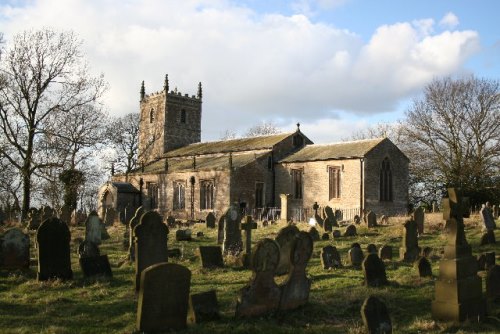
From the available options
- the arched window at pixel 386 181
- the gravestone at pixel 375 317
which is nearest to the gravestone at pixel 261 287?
the gravestone at pixel 375 317

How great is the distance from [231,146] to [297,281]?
33728 mm

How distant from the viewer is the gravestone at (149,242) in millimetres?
9828

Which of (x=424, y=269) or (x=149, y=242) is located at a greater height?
(x=149, y=242)

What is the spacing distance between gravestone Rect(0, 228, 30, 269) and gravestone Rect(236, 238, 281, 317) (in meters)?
6.42

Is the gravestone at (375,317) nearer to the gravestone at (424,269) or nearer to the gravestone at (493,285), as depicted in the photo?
the gravestone at (493,285)

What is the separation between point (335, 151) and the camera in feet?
112

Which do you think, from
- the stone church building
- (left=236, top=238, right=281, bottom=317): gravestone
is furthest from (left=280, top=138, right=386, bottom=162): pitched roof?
(left=236, top=238, right=281, bottom=317): gravestone

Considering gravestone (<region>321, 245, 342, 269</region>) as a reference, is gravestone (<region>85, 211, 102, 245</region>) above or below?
above

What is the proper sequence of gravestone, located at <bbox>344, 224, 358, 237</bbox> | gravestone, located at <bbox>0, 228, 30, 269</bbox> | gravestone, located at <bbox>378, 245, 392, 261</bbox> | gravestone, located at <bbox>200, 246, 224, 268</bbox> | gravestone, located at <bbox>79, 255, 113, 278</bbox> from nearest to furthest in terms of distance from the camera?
gravestone, located at <bbox>79, 255, 113, 278</bbox> < gravestone, located at <bbox>0, 228, 30, 269</bbox> < gravestone, located at <bbox>200, 246, 224, 268</bbox> < gravestone, located at <bbox>378, 245, 392, 261</bbox> < gravestone, located at <bbox>344, 224, 358, 237</bbox>

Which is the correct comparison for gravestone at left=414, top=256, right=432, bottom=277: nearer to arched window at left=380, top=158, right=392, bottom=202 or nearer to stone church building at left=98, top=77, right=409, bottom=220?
stone church building at left=98, top=77, right=409, bottom=220

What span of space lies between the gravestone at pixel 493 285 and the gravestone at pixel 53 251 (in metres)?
8.01

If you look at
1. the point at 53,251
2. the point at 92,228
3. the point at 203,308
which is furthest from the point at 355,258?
the point at 92,228

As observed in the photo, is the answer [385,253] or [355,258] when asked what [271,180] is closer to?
[385,253]

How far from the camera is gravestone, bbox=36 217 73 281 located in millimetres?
10508
